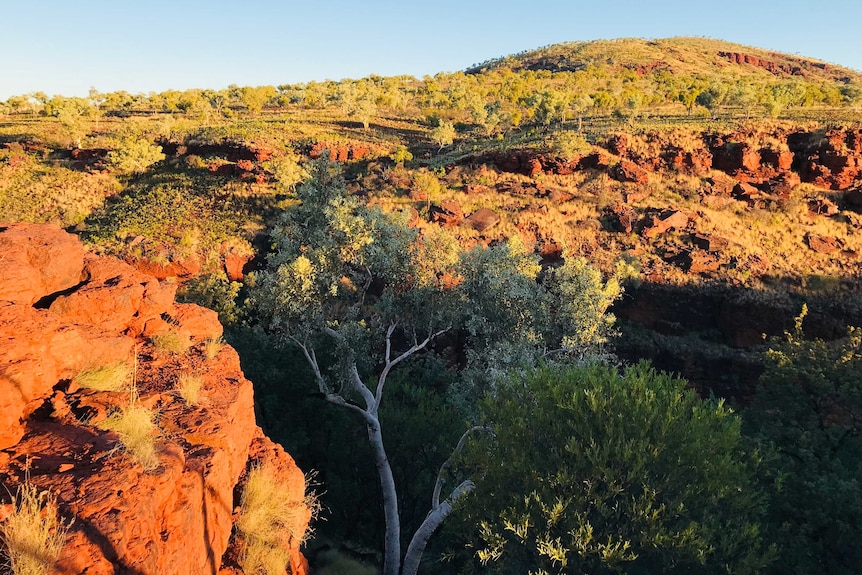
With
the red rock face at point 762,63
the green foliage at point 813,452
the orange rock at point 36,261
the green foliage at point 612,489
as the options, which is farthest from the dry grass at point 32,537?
the red rock face at point 762,63

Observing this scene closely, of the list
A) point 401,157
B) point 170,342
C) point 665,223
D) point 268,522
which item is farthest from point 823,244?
point 170,342

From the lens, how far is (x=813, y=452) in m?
13.2

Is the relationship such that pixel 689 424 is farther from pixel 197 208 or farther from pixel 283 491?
pixel 197 208

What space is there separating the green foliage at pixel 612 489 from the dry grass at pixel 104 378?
6157 mm

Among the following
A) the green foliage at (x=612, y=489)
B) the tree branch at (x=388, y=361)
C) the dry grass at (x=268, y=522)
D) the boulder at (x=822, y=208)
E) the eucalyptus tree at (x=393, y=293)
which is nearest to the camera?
the dry grass at (x=268, y=522)

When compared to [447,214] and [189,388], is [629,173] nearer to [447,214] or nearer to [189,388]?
[447,214]

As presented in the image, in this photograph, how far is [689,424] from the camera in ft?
29.1

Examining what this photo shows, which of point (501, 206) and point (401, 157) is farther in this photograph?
point (401, 157)

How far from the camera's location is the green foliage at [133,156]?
135 ft

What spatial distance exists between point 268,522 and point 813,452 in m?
14.6

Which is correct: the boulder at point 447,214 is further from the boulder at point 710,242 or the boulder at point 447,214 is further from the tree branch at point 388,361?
the tree branch at point 388,361

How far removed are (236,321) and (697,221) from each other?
31.1 m

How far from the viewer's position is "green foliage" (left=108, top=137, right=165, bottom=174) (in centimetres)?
4100

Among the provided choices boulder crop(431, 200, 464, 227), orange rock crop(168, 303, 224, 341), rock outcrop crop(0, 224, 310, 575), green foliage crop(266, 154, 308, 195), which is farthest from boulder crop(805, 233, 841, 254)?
orange rock crop(168, 303, 224, 341)
